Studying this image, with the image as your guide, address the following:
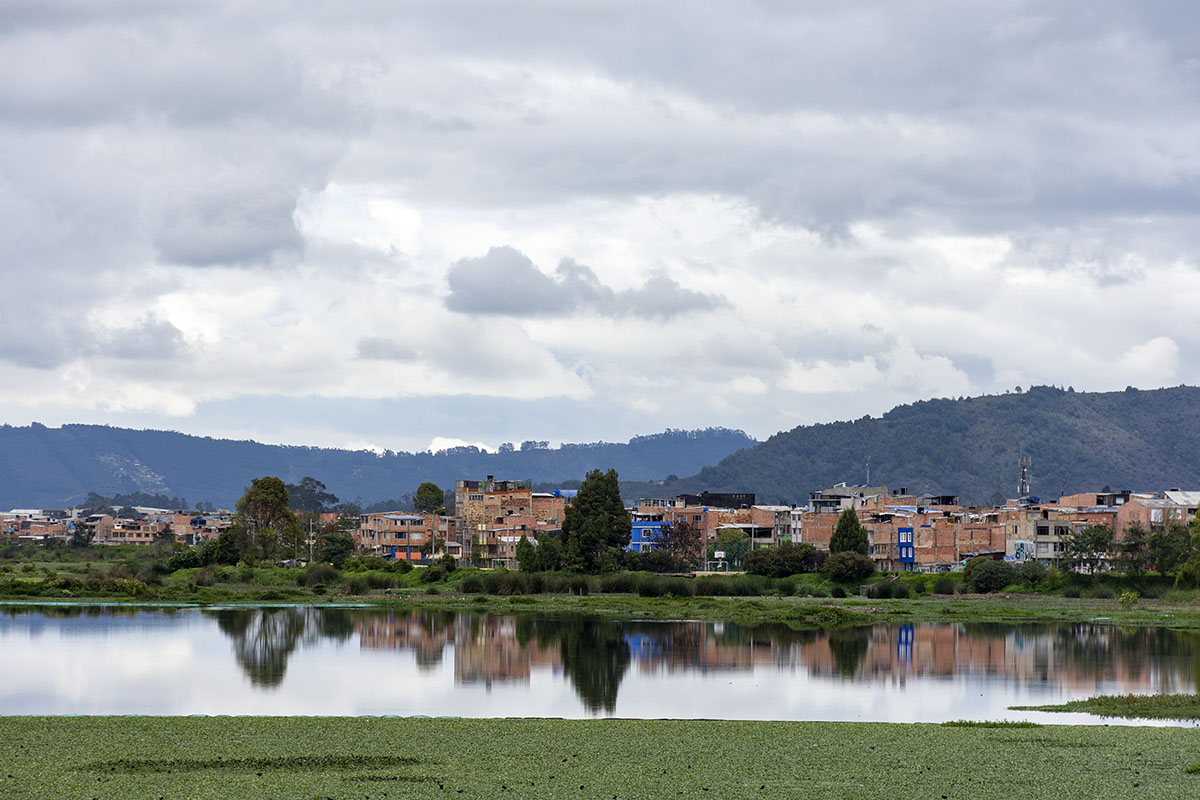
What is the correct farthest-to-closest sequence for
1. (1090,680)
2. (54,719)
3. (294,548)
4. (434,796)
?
(294,548)
(1090,680)
(54,719)
(434,796)

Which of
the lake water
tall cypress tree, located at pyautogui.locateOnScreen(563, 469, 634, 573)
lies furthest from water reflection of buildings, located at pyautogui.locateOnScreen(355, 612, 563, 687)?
tall cypress tree, located at pyautogui.locateOnScreen(563, 469, 634, 573)

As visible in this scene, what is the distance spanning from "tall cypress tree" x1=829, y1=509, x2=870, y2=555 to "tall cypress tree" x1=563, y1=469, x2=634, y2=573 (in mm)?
16964

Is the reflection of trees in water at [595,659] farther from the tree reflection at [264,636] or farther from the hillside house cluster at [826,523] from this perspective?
the hillside house cluster at [826,523]

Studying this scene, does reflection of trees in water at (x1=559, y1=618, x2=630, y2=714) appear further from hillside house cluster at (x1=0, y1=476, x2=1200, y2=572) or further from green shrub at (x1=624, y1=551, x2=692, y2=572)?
hillside house cluster at (x1=0, y1=476, x2=1200, y2=572)

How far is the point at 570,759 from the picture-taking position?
27.4 meters

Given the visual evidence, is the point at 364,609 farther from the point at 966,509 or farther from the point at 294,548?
the point at 966,509

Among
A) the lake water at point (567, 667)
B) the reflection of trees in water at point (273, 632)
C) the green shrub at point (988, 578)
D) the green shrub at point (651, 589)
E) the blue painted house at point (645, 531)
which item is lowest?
the reflection of trees in water at point (273, 632)

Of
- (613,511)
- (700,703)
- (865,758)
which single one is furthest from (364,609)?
(865,758)

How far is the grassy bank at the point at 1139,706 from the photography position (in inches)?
1469

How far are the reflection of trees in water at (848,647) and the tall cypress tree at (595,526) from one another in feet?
134

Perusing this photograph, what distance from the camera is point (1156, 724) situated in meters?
35.5

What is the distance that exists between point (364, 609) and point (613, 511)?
3323cm

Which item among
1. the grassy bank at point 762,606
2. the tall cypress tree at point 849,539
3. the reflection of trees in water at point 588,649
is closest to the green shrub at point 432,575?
the grassy bank at point 762,606

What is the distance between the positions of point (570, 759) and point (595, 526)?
83522 mm
